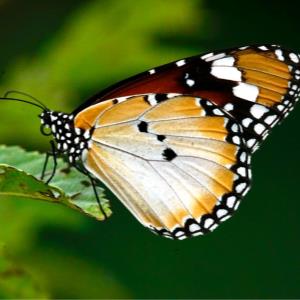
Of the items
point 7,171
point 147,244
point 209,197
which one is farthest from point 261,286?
point 7,171

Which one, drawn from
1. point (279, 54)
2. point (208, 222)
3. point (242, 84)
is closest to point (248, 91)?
point (242, 84)

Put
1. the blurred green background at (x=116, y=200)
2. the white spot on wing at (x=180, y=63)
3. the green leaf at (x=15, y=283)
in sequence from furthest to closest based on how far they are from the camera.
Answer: the blurred green background at (x=116, y=200)
the white spot on wing at (x=180, y=63)
the green leaf at (x=15, y=283)

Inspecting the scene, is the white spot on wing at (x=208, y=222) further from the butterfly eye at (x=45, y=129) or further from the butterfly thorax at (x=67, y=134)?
the butterfly eye at (x=45, y=129)

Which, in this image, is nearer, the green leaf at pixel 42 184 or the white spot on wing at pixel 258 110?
the green leaf at pixel 42 184

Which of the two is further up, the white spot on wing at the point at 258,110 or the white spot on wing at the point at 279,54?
the white spot on wing at the point at 279,54

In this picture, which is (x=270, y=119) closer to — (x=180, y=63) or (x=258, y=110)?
(x=258, y=110)

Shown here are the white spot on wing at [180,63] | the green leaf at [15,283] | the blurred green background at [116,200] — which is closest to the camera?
the green leaf at [15,283]

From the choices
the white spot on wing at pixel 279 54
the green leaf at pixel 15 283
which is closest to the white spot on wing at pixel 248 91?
the white spot on wing at pixel 279 54
